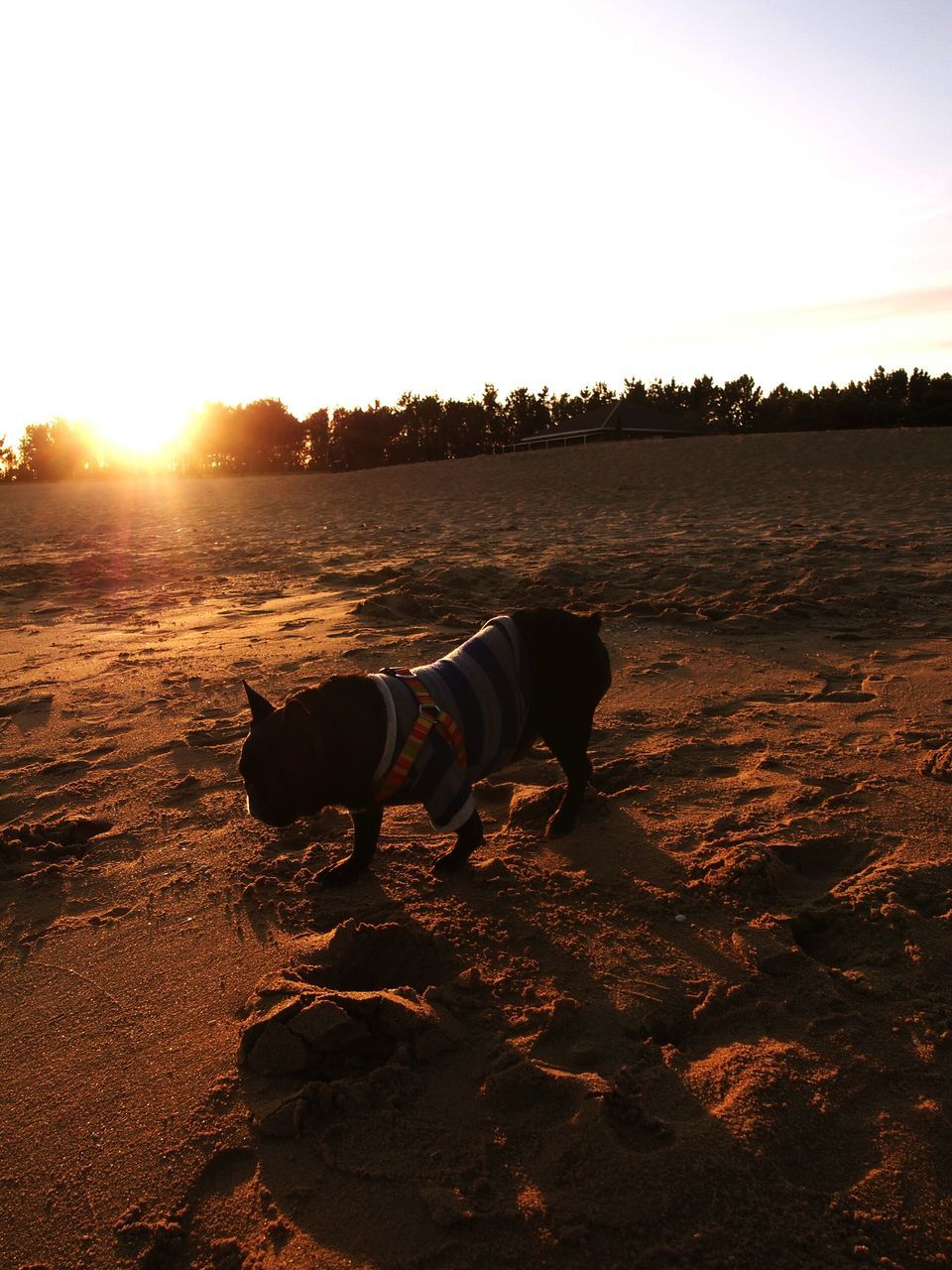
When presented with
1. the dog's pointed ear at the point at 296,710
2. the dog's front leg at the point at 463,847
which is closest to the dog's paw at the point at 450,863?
the dog's front leg at the point at 463,847

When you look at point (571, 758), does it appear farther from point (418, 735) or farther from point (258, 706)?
point (258, 706)

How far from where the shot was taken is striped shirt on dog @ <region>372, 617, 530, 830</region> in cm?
324

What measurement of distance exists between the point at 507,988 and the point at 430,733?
3.30 feet

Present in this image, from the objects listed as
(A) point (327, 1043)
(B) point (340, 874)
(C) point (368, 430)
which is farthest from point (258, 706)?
(C) point (368, 430)

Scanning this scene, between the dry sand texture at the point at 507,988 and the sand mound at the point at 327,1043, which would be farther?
the sand mound at the point at 327,1043

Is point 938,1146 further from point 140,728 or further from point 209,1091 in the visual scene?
point 140,728

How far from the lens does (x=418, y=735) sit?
3.25 meters

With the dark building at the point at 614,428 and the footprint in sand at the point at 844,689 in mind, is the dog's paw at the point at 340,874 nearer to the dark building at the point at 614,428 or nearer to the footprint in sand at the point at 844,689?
the footprint in sand at the point at 844,689

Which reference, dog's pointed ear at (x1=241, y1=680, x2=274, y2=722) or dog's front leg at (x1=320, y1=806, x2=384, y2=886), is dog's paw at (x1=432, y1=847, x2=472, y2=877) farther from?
dog's pointed ear at (x1=241, y1=680, x2=274, y2=722)

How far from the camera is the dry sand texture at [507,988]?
1.88m

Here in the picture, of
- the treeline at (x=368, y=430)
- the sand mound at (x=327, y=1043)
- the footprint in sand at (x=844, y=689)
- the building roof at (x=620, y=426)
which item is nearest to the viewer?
the sand mound at (x=327, y=1043)

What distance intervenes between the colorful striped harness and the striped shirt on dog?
2 centimetres

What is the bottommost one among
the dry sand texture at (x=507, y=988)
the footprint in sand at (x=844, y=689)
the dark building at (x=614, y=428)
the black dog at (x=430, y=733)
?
the dry sand texture at (x=507, y=988)

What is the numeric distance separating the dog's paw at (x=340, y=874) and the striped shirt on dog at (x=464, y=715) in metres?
0.36
